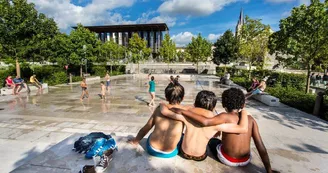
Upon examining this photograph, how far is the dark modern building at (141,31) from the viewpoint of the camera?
62941 mm

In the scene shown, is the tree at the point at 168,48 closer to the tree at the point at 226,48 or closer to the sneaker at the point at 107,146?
the tree at the point at 226,48

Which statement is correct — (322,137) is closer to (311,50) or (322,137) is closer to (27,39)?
(311,50)

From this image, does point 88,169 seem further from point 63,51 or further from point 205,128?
point 63,51

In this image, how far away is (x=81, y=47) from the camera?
22547mm

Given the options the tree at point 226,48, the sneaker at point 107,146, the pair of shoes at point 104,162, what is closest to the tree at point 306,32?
the sneaker at point 107,146

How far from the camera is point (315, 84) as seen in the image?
62.8 ft

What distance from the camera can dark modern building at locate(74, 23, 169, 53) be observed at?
62.9m

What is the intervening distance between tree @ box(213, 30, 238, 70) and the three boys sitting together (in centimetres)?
3320

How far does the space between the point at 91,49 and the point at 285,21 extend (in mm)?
21175

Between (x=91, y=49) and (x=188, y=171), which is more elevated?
(x=91, y=49)

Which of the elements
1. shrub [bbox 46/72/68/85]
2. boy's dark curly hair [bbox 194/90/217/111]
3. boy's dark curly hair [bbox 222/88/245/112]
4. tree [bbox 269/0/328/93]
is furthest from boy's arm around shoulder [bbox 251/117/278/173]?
shrub [bbox 46/72/68/85]

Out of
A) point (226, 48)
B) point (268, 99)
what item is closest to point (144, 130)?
point (268, 99)

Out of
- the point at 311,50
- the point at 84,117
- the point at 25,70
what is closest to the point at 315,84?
the point at 311,50

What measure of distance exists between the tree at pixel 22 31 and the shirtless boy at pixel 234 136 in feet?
50.1
